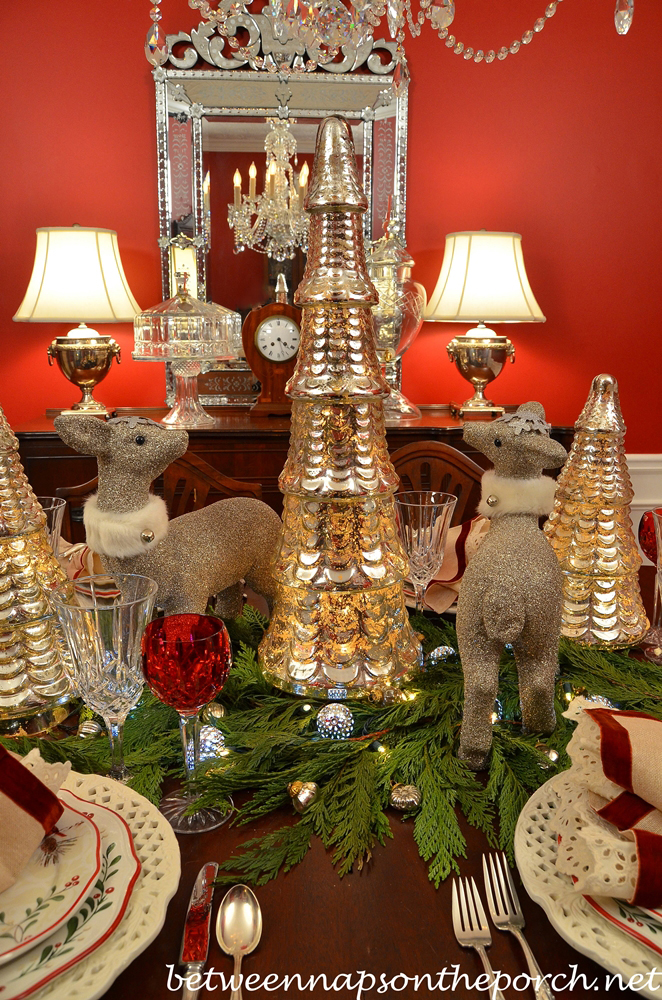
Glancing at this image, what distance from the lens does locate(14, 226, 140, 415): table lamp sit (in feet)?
8.19

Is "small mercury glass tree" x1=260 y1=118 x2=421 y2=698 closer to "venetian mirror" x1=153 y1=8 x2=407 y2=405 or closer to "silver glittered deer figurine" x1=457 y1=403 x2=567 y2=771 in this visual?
"silver glittered deer figurine" x1=457 y1=403 x2=567 y2=771

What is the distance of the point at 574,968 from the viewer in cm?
51

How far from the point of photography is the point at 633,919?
0.51 meters

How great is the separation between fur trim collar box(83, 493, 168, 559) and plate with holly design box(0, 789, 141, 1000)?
0.34 metres

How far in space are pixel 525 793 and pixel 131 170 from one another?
9.29 ft

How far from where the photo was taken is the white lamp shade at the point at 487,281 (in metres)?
2.61

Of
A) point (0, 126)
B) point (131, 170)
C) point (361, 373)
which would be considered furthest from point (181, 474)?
point (0, 126)

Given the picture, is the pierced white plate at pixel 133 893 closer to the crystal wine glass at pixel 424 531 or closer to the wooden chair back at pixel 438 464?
the crystal wine glass at pixel 424 531

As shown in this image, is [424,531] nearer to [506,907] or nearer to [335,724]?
[335,724]

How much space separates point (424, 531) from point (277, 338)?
1875mm

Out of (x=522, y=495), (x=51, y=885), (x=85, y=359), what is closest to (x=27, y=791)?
(x=51, y=885)

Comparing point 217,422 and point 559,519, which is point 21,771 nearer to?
point 559,519

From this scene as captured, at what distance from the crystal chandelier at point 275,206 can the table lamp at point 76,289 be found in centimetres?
54

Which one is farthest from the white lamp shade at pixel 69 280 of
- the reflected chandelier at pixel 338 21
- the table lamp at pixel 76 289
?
the reflected chandelier at pixel 338 21
